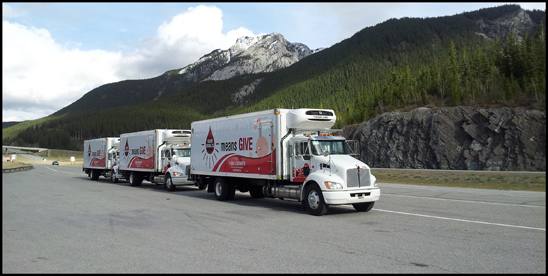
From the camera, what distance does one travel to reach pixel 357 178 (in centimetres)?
1202

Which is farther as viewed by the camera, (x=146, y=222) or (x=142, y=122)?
(x=142, y=122)

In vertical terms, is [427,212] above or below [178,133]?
below

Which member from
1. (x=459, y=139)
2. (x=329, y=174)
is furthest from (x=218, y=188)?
(x=459, y=139)

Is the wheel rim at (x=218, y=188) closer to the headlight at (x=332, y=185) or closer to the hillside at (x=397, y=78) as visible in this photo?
the headlight at (x=332, y=185)

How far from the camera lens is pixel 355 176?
1199 cm

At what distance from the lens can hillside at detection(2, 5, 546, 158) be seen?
57.6 m

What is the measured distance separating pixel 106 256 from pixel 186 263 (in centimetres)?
158

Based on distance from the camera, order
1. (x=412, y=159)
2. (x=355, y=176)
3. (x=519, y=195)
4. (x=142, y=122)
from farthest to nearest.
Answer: (x=142, y=122), (x=412, y=159), (x=519, y=195), (x=355, y=176)

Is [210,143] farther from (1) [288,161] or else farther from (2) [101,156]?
(2) [101,156]

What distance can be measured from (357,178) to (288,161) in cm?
274

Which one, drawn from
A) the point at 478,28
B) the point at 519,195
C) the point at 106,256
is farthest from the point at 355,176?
the point at 478,28

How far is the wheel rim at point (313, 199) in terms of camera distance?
12094mm

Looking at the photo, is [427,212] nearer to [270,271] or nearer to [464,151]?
[270,271]

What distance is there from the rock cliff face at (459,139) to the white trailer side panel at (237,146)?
2508 centimetres
